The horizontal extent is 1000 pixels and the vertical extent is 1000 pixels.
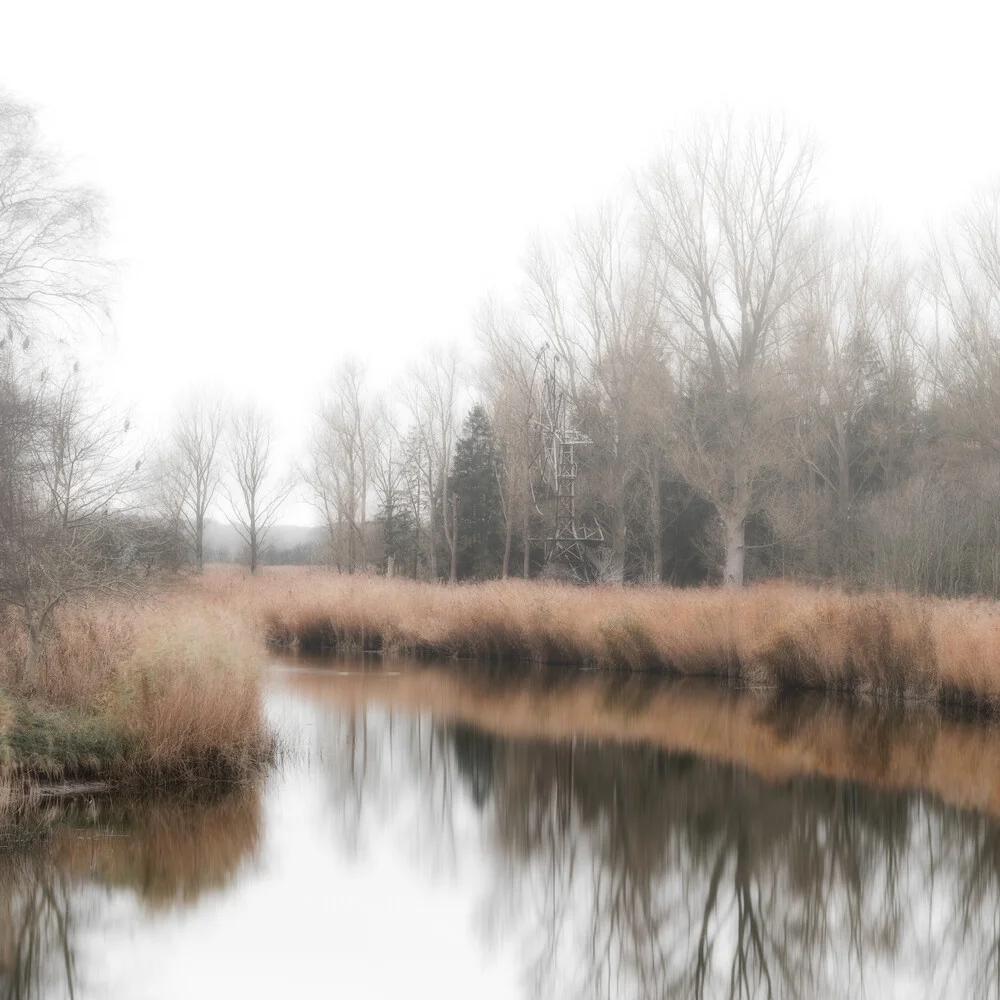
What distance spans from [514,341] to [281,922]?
31696 mm

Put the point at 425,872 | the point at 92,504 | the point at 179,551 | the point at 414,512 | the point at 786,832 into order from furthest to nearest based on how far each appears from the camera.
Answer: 1. the point at 414,512
2. the point at 179,551
3. the point at 92,504
4. the point at 786,832
5. the point at 425,872

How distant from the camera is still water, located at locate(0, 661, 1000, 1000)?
694cm

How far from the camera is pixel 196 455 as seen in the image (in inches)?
2000

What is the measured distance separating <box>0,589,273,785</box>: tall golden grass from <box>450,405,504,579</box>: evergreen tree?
2928cm

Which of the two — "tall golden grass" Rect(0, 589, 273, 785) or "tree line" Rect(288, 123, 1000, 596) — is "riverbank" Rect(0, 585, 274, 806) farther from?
"tree line" Rect(288, 123, 1000, 596)

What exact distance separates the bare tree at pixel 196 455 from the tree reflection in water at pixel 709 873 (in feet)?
128

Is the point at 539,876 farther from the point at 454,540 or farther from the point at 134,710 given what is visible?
the point at 454,540

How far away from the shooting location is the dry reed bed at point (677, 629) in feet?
54.3

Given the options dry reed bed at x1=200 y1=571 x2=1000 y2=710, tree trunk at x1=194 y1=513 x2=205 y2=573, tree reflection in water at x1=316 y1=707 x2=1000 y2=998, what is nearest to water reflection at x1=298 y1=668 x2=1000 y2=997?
tree reflection in water at x1=316 y1=707 x2=1000 y2=998

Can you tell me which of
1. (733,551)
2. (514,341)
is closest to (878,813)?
(733,551)

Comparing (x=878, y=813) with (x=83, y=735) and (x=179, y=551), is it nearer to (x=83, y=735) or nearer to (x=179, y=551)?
(x=83, y=735)

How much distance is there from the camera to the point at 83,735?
10.4 metres

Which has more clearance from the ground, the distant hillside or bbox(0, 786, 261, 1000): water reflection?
the distant hillside

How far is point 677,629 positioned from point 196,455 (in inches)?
A: 1389
